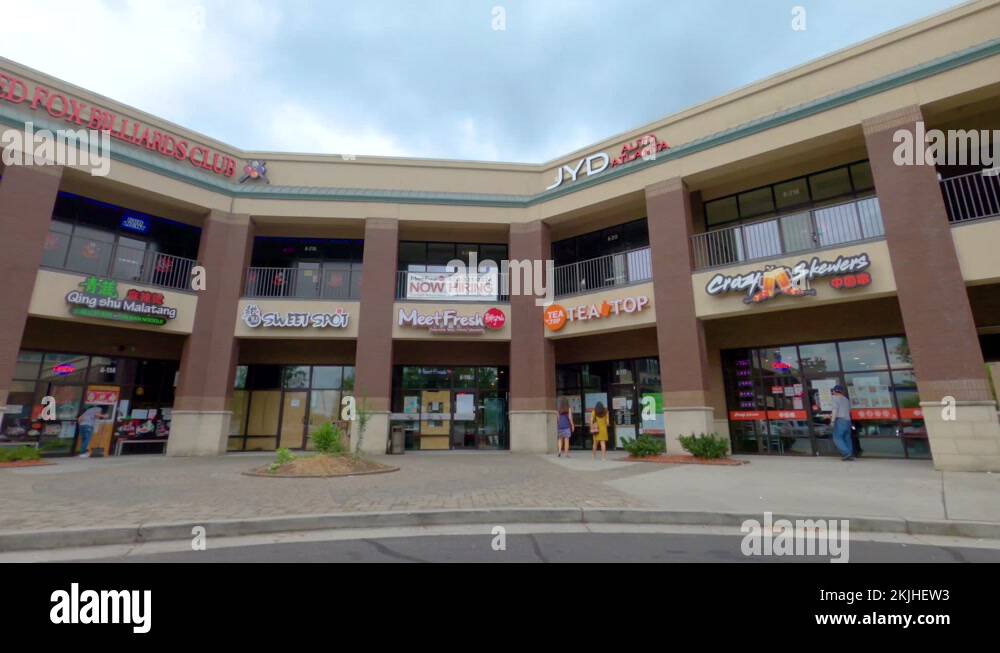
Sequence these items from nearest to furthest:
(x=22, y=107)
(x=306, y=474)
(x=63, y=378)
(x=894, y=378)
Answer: (x=306, y=474) → (x=894, y=378) → (x=22, y=107) → (x=63, y=378)

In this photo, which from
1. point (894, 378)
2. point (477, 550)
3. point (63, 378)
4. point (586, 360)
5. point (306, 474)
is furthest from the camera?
point (586, 360)

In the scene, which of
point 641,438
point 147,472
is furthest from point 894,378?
point 147,472

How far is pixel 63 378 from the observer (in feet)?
52.0

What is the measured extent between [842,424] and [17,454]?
22.8 m

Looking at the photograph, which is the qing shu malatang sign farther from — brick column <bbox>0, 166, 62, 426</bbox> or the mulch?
the mulch

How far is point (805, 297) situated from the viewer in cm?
1276

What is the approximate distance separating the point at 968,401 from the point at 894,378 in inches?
124

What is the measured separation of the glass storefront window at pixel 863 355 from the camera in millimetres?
13609

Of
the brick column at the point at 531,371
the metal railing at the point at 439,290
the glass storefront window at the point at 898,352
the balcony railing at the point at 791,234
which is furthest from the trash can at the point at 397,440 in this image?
the glass storefront window at the point at 898,352

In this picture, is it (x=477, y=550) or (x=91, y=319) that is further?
(x=91, y=319)

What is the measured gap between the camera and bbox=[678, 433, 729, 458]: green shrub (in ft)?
41.0

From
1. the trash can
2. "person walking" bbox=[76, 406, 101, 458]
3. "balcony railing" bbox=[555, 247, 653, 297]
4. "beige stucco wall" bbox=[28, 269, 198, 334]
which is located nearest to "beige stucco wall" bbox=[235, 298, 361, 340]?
"beige stucco wall" bbox=[28, 269, 198, 334]
